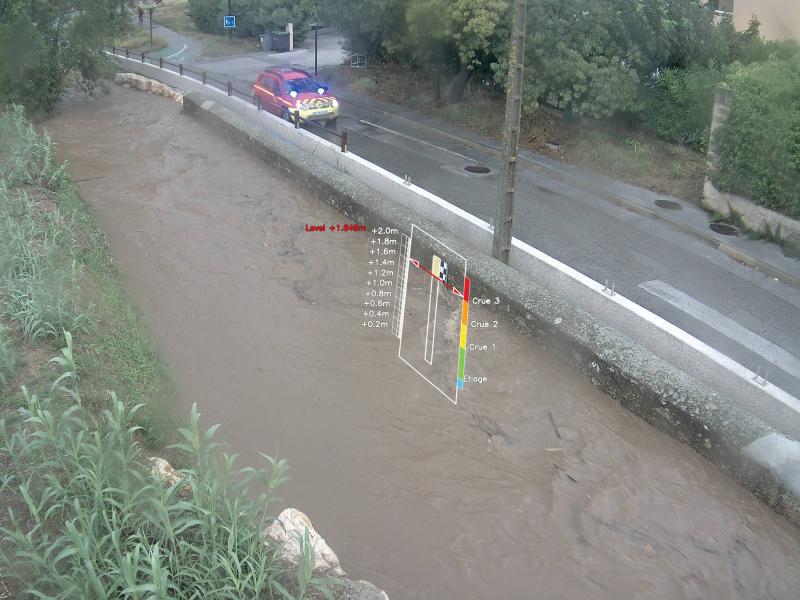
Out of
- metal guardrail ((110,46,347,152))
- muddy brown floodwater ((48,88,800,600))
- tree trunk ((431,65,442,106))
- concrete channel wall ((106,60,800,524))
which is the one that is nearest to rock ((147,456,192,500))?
muddy brown floodwater ((48,88,800,600))

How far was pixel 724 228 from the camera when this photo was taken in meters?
14.0

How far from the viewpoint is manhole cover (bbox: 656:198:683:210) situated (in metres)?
14.9

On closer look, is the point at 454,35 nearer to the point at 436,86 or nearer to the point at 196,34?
the point at 436,86

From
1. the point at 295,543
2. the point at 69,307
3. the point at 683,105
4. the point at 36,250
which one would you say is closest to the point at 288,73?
the point at 683,105

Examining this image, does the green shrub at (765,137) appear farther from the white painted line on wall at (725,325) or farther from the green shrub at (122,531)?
the green shrub at (122,531)

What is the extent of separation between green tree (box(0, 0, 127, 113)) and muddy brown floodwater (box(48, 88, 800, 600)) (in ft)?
34.3

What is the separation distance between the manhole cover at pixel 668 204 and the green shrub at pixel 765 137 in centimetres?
99

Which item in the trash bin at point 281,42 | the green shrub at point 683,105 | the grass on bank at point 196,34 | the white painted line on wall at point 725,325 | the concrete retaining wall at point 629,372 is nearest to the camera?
the concrete retaining wall at point 629,372

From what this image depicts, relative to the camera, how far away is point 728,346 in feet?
33.2

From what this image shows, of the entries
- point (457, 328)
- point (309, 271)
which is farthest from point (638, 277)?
point (309, 271)

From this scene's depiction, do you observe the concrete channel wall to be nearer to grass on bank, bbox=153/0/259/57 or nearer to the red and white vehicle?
the red and white vehicle

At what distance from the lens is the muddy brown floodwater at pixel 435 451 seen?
6.27 meters

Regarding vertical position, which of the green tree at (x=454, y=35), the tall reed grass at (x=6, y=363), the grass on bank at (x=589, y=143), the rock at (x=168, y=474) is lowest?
the rock at (x=168, y=474)

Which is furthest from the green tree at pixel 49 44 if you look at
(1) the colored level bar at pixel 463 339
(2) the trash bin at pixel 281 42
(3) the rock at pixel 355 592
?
(3) the rock at pixel 355 592
